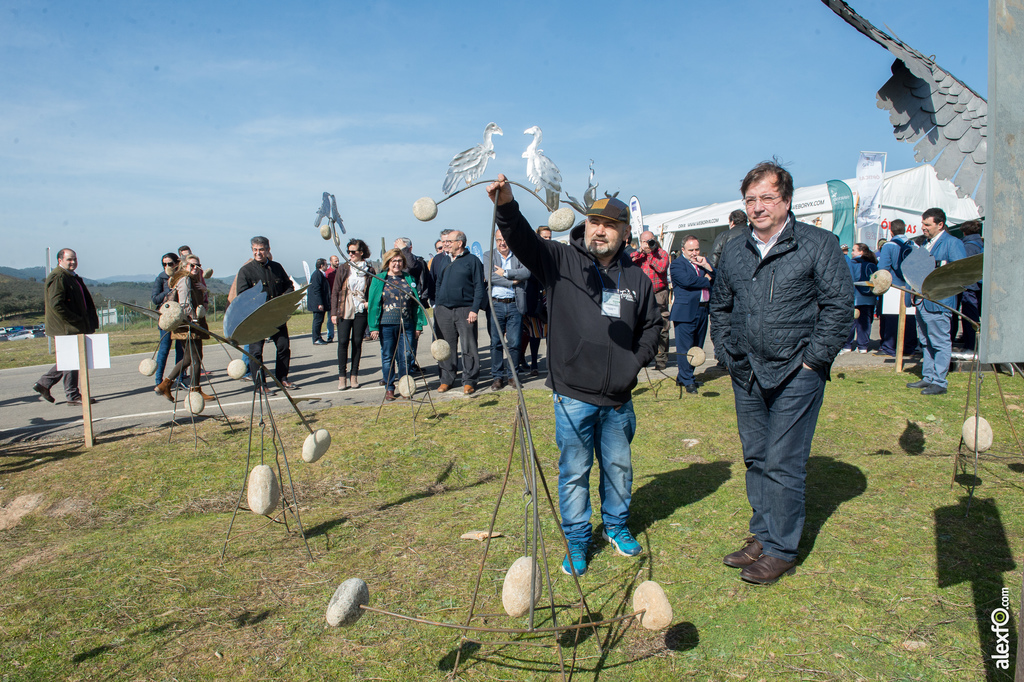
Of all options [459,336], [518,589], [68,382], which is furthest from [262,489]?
[68,382]

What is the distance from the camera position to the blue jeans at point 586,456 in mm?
2814

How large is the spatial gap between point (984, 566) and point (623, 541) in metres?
1.65

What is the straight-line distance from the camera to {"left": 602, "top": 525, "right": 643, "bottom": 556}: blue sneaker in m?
3.05

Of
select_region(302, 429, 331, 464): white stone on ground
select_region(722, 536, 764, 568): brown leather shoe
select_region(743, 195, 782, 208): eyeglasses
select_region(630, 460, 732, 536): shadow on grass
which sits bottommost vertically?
select_region(630, 460, 732, 536): shadow on grass

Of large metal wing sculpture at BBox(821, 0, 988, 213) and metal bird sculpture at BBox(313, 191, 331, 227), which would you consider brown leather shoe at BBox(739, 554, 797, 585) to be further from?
metal bird sculpture at BBox(313, 191, 331, 227)

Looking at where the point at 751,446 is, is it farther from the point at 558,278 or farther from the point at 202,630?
the point at 202,630

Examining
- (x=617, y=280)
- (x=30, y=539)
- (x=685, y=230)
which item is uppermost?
(x=685, y=230)

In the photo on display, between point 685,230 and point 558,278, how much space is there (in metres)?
18.4

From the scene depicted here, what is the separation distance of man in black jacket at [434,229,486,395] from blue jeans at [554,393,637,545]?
366 cm

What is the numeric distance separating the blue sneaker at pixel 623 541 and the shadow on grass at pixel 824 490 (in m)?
0.79

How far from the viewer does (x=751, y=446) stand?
2896 millimetres

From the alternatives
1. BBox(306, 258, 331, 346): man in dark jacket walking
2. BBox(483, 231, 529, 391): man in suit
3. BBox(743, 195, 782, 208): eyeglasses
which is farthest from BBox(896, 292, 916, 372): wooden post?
BBox(306, 258, 331, 346): man in dark jacket walking

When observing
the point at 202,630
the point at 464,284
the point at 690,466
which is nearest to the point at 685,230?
the point at 464,284

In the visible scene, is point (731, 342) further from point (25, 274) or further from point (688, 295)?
point (25, 274)
